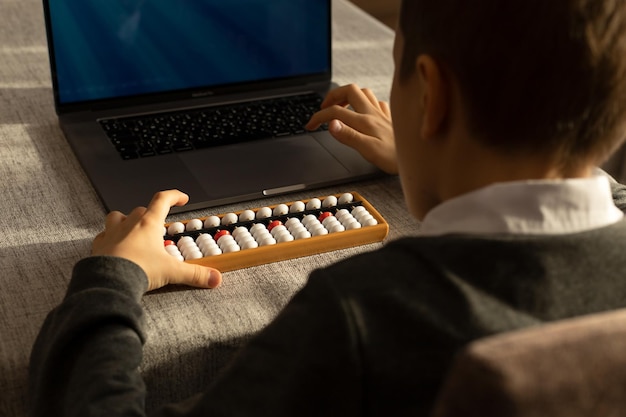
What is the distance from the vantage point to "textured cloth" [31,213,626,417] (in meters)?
A: 0.61

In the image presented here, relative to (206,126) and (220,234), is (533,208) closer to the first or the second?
(220,234)

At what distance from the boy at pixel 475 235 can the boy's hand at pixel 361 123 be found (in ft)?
1.37

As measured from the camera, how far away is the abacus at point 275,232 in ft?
3.05

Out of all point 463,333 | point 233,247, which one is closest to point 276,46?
point 233,247

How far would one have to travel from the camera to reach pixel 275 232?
968 mm

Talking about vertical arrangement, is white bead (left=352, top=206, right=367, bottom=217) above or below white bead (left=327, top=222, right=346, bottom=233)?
below

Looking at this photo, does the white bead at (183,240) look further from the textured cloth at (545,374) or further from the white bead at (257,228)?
the textured cloth at (545,374)

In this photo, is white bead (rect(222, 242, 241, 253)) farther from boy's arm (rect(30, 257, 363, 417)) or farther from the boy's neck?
the boy's neck

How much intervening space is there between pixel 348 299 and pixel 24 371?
14.0 inches

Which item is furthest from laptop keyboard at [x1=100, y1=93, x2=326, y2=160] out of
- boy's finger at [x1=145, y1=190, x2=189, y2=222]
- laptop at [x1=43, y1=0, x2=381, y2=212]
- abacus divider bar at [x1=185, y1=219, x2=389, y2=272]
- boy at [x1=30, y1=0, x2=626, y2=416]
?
boy at [x1=30, y1=0, x2=626, y2=416]

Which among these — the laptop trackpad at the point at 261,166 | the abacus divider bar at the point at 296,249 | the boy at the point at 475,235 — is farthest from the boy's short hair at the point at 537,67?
the laptop trackpad at the point at 261,166

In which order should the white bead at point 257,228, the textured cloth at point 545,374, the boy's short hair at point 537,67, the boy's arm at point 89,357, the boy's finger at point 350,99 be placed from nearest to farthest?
the textured cloth at point 545,374, the boy's short hair at point 537,67, the boy's arm at point 89,357, the white bead at point 257,228, the boy's finger at point 350,99

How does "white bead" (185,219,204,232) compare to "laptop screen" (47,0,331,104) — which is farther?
"laptop screen" (47,0,331,104)

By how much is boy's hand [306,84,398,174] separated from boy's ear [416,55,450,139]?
1.44 feet
